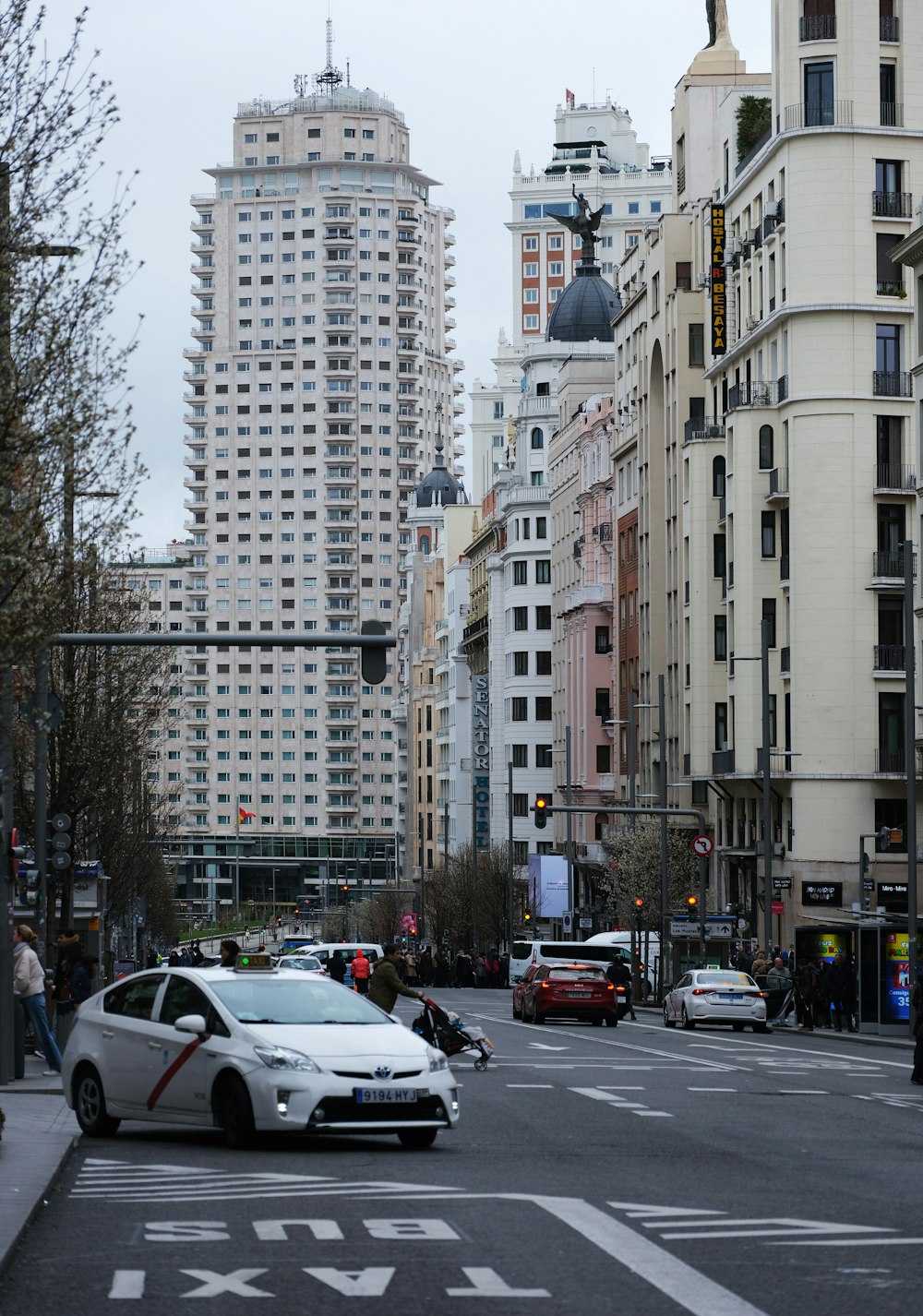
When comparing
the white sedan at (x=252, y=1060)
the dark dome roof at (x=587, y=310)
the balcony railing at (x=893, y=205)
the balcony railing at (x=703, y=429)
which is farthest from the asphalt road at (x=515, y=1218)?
the dark dome roof at (x=587, y=310)

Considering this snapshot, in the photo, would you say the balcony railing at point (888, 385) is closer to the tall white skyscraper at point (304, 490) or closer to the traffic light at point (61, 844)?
the traffic light at point (61, 844)

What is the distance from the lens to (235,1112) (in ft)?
59.1

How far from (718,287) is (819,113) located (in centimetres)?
950

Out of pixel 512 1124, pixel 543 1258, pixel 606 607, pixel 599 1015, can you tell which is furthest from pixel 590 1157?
pixel 606 607

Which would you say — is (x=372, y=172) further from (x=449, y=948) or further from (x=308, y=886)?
(x=449, y=948)

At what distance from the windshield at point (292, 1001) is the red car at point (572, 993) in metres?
27.1

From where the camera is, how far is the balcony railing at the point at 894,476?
6769 centimetres

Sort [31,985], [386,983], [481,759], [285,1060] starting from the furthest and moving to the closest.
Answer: [481,759]
[386,983]
[31,985]
[285,1060]

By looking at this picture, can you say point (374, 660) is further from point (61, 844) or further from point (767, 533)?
point (767, 533)

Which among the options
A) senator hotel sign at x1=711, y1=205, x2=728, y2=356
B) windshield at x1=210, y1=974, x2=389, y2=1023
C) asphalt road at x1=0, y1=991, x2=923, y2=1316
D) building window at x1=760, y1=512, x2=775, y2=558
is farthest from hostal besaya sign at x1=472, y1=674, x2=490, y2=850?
windshield at x1=210, y1=974, x2=389, y2=1023

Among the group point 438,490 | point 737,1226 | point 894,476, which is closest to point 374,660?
point 737,1226

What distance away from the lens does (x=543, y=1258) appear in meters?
12.1

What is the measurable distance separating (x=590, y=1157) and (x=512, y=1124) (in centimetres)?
334

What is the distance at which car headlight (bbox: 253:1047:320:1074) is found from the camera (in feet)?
57.5
